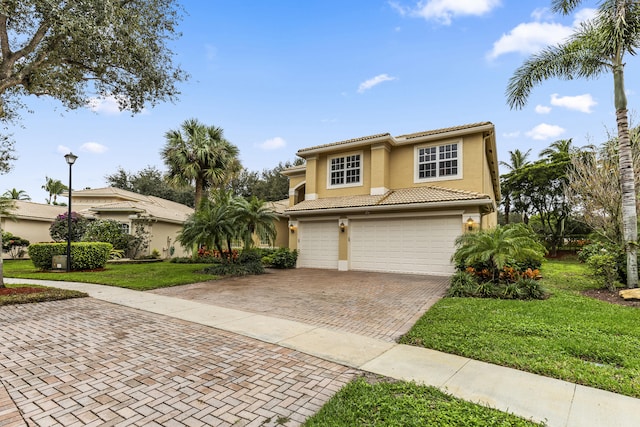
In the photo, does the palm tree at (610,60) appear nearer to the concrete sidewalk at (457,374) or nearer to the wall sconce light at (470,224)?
the wall sconce light at (470,224)

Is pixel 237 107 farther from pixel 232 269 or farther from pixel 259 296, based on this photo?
pixel 259 296

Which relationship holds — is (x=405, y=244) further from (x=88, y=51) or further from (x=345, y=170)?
(x=88, y=51)

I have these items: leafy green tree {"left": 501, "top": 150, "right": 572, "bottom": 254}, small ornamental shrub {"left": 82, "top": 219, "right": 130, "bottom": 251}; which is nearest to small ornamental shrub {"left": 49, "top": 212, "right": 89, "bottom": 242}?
small ornamental shrub {"left": 82, "top": 219, "right": 130, "bottom": 251}

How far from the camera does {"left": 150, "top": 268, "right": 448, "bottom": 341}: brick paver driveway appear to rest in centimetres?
624

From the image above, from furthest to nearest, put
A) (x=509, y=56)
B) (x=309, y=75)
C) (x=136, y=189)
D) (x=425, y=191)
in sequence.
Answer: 1. (x=136, y=189)
2. (x=309, y=75)
3. (x=425, y=191)
4. (x=509, y=56)

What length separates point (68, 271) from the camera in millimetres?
13398

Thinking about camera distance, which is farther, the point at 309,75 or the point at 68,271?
the point at 309,75

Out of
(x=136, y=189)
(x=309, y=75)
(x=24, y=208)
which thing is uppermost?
(x=309, y=75)

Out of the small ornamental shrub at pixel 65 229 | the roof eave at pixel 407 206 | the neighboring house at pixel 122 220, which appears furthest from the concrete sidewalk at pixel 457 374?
the small ornamental shrub at pixel 65 229

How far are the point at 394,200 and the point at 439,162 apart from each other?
3009 mm

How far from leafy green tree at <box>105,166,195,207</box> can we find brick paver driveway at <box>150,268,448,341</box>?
3011 centimetres

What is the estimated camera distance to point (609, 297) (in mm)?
8211

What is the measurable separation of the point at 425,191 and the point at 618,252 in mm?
6676

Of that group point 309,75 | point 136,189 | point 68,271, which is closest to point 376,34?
point 309,75
